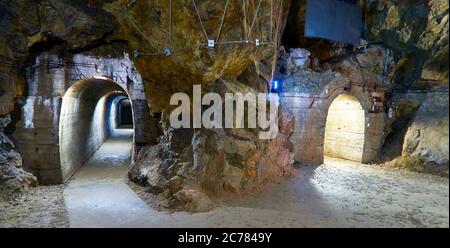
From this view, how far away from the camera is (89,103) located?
48.7 ft

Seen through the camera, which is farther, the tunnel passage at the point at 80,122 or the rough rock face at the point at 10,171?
the tunnel passage at the point at 80,122

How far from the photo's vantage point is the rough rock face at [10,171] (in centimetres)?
919

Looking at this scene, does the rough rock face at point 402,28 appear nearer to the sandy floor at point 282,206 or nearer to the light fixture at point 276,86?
the sandy floor at point 282,206

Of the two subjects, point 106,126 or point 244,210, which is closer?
point 244,210

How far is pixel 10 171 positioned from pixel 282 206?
30.2 feet

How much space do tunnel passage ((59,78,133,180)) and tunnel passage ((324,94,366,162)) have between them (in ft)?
35.3

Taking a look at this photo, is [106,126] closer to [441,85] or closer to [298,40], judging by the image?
[298,40]

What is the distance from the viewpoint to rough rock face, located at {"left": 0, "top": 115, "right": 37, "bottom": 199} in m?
9.19

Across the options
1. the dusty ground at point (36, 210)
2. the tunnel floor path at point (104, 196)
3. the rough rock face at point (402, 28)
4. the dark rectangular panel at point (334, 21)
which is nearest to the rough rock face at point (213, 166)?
the tunnel floor path at point (104, 196)

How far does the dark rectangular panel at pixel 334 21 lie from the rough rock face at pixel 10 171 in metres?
12.2

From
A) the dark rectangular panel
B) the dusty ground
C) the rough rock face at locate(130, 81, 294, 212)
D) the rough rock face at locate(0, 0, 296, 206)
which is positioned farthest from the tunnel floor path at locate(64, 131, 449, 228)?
the dark rectangular panel

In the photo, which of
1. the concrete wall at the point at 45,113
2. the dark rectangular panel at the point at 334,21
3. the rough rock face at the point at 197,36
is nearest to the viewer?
the rough rock face at the point at 197,36

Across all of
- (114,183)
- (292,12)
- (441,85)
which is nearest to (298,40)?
(292,12)

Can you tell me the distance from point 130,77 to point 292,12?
8330 mm
